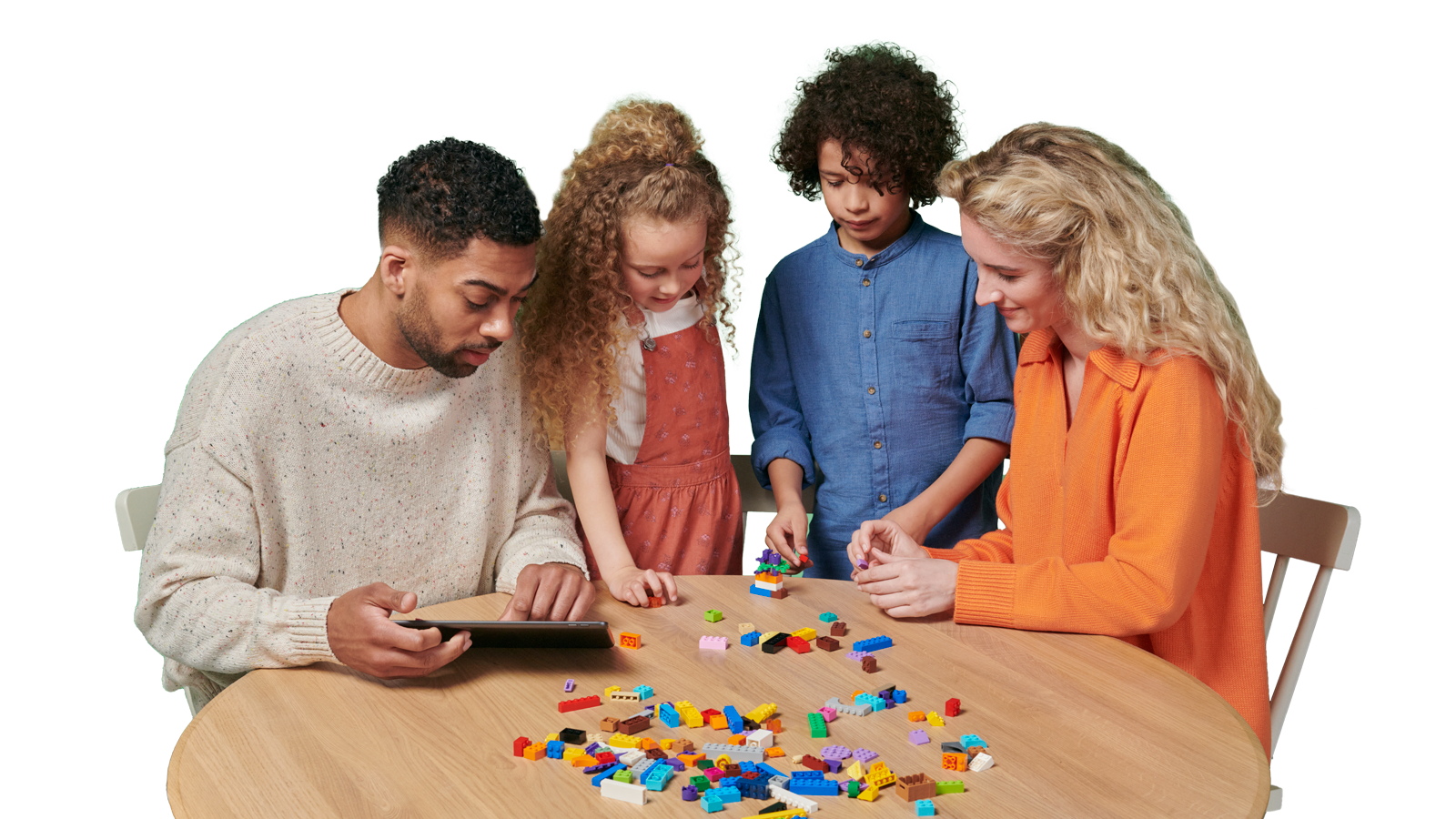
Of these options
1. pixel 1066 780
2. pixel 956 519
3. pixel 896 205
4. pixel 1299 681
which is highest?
pixel 896 205

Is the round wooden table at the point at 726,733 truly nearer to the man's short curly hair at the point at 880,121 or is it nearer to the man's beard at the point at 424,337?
the man's beard at the point at 424,337

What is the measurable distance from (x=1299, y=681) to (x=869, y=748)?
2725 mm

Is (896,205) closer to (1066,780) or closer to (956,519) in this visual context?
(956,519)

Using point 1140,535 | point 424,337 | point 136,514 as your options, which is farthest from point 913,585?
point 136,514

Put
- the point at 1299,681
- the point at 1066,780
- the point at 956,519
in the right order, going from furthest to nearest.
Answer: the point at 1299,681 < the point at 956,519 < the point at 1066,780

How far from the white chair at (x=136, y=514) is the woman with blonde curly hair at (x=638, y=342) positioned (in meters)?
0.86

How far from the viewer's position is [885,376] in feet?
9.00

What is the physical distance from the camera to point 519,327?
8.18 feet

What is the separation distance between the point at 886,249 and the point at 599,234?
0.76 m

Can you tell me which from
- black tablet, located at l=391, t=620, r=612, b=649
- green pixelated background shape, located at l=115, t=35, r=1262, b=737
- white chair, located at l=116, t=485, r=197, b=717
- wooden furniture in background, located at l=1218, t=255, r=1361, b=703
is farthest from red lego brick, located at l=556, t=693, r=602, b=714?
wooden furniture in background, located at l=1218, t=255, r=1361, b=703

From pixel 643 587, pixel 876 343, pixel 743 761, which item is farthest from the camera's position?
pixel 876 343

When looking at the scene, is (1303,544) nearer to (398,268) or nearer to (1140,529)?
(1140,529)

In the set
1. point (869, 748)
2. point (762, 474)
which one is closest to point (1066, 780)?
point (869, 748)

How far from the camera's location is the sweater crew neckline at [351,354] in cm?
219
